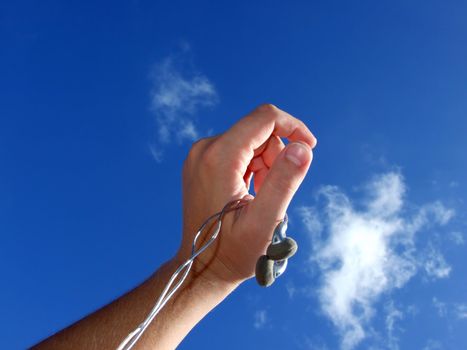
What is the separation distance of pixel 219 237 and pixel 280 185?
0.49 meters

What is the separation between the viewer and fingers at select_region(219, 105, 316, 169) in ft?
9.01

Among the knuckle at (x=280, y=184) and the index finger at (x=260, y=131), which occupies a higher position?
the index finger at (x=260, y=131)

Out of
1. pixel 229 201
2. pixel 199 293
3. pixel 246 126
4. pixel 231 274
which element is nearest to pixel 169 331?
pixel 199 293

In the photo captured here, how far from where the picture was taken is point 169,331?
260cm

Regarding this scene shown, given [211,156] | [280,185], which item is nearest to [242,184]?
[211,156]

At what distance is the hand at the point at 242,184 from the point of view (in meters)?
2.43

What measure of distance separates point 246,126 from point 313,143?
17.3 inches

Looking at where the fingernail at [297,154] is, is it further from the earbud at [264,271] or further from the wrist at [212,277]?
the wrist at [212,277]

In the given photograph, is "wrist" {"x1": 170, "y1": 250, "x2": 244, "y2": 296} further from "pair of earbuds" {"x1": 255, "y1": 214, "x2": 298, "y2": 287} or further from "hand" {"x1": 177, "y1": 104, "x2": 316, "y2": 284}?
"pair of earbuds" {"x1": 255, "y1": 214, "x2": 298, "y2": 287}

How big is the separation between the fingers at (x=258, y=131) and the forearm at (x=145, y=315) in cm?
72

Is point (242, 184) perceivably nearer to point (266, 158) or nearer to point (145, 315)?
point (266, 158)

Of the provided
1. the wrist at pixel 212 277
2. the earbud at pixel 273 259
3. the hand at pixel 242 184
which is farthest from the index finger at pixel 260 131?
the earbud at pixel 273 259

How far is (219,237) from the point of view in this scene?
8.75 ft

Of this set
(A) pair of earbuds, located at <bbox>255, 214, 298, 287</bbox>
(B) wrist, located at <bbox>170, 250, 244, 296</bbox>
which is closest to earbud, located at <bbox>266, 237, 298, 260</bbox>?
(A) pair of earbuds, located at <bbox>255, 214, 298, 287</bbox>
